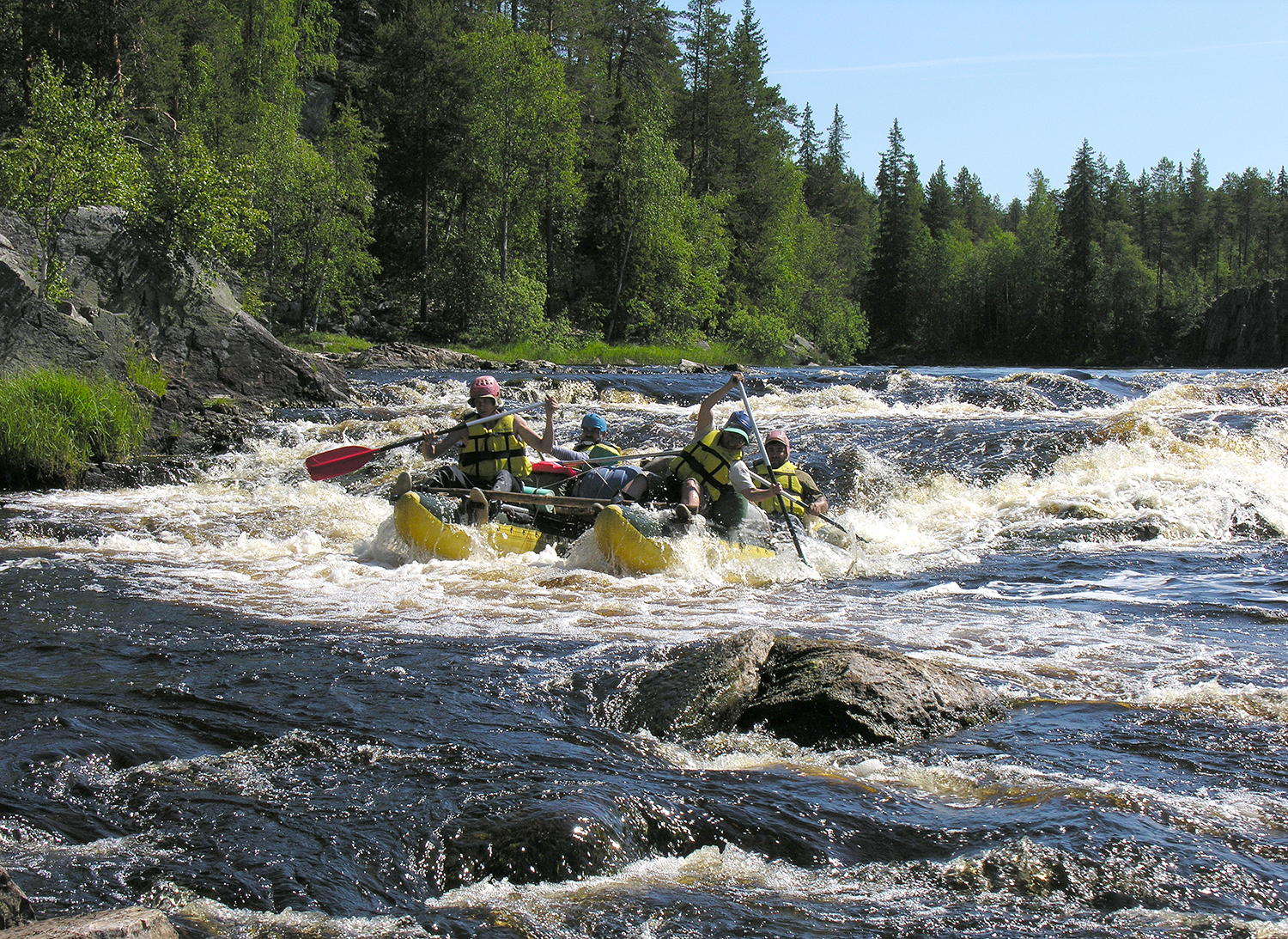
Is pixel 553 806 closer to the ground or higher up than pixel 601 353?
closer to the ground

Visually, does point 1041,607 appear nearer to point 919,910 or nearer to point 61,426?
point 919,910

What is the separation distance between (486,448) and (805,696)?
5.32 meters

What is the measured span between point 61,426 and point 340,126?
21.2 metres

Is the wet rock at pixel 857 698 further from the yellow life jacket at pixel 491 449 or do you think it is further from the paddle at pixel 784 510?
the yellow life jacket at pixel 491 449

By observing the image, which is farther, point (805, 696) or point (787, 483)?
point (787, 483)

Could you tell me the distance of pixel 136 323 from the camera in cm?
1421

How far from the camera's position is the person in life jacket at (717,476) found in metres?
8.27

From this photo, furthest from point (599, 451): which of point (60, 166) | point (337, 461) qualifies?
point (60, 166)

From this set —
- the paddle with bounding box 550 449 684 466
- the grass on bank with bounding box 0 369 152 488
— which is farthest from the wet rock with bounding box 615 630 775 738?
the grass on bank with bounding box 0 369 152 488

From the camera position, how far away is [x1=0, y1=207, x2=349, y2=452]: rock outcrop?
11.9 meters

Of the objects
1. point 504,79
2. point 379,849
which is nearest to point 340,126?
point 504,79

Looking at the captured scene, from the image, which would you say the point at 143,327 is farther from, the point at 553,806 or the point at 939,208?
the point at 939,208

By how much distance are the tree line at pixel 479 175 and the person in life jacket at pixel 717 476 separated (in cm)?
914

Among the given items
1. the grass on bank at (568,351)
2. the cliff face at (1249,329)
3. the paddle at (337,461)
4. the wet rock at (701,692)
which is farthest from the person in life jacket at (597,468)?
the cliff face at (1249,329)
